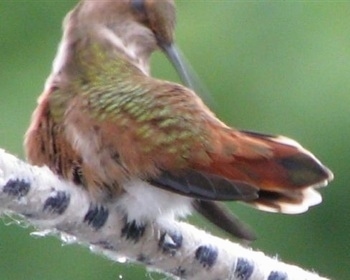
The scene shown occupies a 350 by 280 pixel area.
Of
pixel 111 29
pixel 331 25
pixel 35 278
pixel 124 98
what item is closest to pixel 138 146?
pixel 124 98

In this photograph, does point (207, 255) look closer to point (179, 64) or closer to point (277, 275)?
point (277, 275)

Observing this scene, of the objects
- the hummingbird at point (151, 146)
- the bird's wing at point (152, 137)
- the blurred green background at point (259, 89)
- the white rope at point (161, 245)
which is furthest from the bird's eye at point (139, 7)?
the blurred green background at point (259, 89)

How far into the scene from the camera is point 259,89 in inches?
93.9

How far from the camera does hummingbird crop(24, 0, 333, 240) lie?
978mm

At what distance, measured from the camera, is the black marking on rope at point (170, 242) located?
40.8 inches

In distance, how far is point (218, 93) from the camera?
92.0 inches

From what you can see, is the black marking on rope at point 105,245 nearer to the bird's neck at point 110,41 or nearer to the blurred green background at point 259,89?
the bird's neck at point 110,41

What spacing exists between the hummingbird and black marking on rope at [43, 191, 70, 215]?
96 millimetres

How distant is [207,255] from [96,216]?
0.33ft

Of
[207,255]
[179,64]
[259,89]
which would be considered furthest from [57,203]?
[259,89]

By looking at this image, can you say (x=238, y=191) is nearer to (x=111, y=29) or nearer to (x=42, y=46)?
(x=111, y=29)

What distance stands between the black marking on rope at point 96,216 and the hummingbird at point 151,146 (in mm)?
21

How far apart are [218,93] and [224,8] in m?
0.21

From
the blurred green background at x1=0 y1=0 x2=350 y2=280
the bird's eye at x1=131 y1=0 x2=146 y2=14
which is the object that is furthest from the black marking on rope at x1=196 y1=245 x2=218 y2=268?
the blurred green background at x1=0 y1=0 x2=350 y2=280
